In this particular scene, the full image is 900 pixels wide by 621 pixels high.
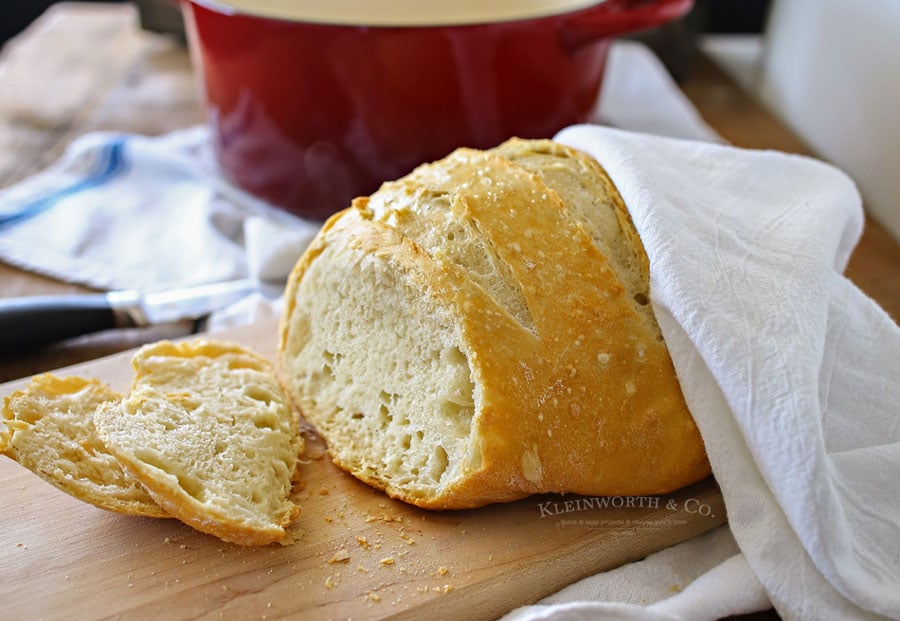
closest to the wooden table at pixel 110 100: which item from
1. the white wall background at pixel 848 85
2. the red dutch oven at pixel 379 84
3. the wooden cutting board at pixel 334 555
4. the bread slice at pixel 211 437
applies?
the white wall background at pixel 848 85

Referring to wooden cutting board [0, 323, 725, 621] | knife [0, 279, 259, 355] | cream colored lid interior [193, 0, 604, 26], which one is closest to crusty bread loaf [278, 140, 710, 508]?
wooden cutting board [0, 323, 725, 621]

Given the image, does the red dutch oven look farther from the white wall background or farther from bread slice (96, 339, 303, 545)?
bread slice (96, 339, 303, 545)

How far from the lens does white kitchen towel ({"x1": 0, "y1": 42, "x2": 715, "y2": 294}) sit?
2119 millimetres

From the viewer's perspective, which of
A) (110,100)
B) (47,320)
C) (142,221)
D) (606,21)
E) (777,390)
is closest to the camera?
(777,390)

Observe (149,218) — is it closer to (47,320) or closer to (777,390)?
(47,320)

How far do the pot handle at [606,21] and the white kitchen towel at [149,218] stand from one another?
2.43 feet

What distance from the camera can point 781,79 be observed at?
2857 millimetres

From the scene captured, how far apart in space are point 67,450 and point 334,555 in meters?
0.43

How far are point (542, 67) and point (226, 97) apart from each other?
80 cm

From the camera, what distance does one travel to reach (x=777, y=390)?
1.22 metres

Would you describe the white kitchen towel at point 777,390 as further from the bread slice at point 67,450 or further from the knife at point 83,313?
the knife at point 83,313

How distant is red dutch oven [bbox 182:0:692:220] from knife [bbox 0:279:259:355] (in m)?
0.48

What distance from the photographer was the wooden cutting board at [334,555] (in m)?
1.21

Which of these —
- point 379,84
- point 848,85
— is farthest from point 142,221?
point 848,85
